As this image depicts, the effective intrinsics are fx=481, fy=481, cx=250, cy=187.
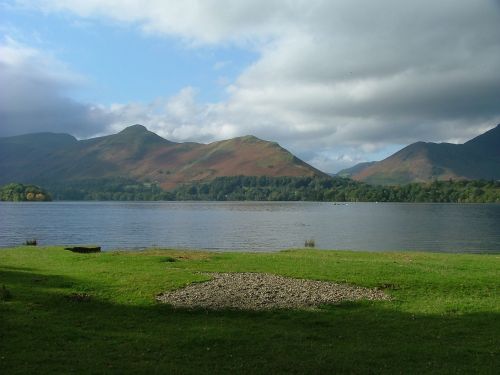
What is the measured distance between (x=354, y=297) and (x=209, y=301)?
7.28 m

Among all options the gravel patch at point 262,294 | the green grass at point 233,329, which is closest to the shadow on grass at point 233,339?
the green grass at point 233,329

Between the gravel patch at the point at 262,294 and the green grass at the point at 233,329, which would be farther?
the gravel patch at the point at 262,294

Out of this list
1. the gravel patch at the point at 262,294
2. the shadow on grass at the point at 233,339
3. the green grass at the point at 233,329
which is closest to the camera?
the shadow on grass at the point at 233,339

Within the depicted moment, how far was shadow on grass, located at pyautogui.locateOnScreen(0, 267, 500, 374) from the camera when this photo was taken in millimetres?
14633

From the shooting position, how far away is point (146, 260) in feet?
117

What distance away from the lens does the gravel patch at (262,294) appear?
22.4 m

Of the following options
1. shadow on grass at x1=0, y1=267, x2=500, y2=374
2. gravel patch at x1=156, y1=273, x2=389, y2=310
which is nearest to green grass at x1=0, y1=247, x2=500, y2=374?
shadow on grass at x1=0, y1=267, x2=500, y2=374

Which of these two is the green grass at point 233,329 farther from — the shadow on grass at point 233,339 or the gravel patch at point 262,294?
the gravel patch at point 262,294

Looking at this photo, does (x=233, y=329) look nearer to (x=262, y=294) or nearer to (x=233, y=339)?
(x=233, y=339)

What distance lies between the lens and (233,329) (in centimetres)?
1847

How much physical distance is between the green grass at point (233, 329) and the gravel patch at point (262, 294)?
0.85 meters

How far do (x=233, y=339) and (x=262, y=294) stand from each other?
691 cm

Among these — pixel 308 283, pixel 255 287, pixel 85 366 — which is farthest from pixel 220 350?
pixel 308 283

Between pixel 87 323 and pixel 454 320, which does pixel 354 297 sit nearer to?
pixel 454 320
